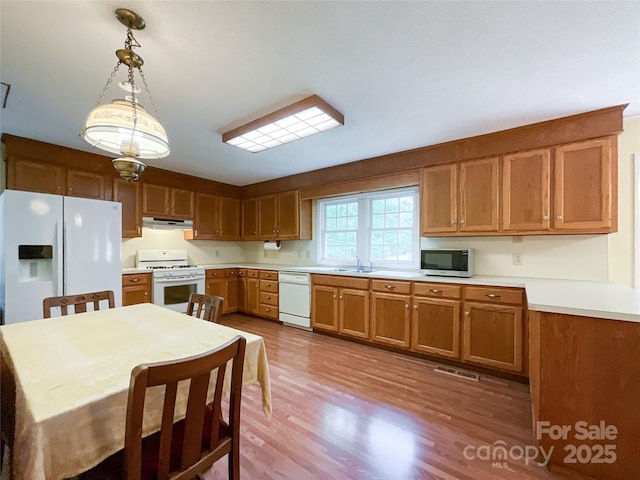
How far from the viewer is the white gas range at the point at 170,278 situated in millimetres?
3836

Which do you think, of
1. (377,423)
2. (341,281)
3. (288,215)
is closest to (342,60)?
(377,423)

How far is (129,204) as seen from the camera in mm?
3842

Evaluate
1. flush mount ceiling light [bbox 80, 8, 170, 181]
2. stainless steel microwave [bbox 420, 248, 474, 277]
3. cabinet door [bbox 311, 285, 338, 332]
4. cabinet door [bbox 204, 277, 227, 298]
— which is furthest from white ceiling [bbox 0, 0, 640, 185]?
cabinet door [bbox 204, 277, 227, 298]

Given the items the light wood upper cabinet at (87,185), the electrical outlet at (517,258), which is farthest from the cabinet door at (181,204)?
the electrical outlet at (517,258)

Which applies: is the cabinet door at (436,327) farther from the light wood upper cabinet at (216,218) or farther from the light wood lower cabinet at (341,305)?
the light wood upper cabinet at (216,218)

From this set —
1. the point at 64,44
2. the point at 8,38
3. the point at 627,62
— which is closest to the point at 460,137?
the point at 627,62

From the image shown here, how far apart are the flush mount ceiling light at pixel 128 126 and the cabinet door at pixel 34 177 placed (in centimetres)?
238

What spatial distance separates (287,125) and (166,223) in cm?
284

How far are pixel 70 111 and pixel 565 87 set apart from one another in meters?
3.90

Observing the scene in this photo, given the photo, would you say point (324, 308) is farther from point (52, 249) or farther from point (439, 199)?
point (52, 249)

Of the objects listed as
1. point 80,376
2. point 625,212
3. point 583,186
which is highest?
point 583,186

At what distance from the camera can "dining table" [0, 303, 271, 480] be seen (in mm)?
782

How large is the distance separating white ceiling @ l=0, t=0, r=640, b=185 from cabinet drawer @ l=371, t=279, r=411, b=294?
1.66 m

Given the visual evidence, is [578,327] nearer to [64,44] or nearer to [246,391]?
[246,391]
